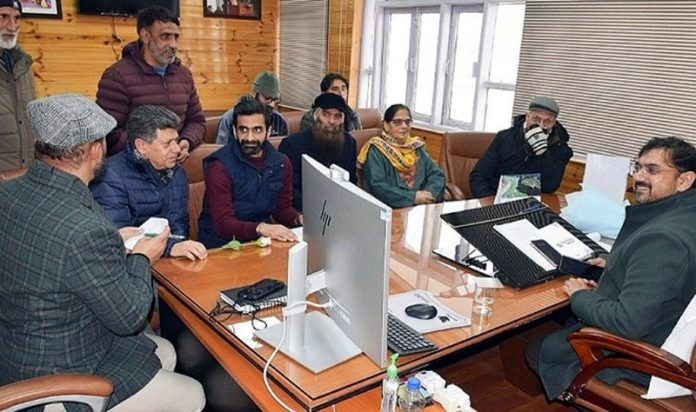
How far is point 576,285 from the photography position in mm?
1808

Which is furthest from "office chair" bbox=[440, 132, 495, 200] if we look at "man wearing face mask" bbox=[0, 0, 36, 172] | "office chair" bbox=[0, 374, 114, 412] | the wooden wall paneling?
the wooden wall paneling

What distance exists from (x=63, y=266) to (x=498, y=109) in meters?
3.78

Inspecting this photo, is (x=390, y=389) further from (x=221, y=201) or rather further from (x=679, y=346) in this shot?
(x=221, y=201)

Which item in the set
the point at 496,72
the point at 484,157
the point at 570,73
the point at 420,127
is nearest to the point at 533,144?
the point at 484,157

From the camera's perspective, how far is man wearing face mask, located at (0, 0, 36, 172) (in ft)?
8.38

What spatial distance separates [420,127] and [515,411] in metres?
2.92

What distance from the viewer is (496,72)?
14.3 ft

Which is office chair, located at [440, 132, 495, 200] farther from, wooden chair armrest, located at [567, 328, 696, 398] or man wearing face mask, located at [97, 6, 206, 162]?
wooden chair armrest, located at [567, 328, 696, 398]

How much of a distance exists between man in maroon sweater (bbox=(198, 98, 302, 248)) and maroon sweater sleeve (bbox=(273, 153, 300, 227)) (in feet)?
0.13

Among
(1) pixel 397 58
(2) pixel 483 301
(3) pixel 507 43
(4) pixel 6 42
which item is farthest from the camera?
(1) pixel 397 58

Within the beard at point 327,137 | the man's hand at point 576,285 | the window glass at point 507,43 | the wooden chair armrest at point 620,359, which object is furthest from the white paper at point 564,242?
the window glass at point 507,43

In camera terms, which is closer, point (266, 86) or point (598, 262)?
point (598, 262)

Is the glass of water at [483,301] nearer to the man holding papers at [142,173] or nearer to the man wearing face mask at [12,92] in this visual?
the man holding papers at [142,173]

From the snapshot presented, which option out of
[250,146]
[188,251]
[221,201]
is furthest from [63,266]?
[250,146]
